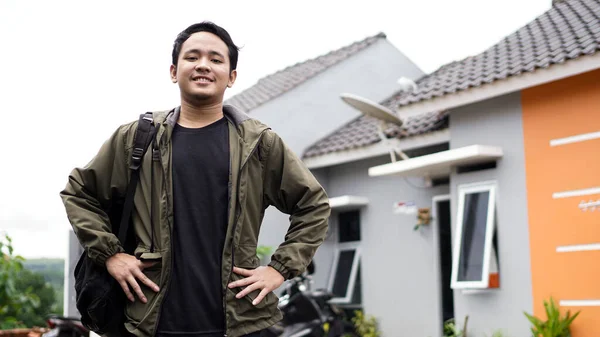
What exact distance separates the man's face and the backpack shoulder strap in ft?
0.57

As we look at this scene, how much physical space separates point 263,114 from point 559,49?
5.28m

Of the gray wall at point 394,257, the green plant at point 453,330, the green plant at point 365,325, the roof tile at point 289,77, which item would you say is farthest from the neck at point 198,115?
the roof tile at point 289,77

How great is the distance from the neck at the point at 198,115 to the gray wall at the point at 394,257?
776 centimetres

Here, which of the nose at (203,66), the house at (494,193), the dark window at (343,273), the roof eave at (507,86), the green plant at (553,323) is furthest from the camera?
the dark window at (343,273)

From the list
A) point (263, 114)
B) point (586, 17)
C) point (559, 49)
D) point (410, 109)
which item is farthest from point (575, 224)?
point (263, 114)

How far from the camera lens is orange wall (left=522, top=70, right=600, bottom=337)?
25.0 ft

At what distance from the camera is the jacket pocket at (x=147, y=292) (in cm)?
240

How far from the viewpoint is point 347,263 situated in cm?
1177

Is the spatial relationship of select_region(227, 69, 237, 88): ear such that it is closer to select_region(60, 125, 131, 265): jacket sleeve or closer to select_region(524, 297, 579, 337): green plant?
select_region(60, 125, 131, 265): jacket sleeve

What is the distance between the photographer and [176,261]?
2.40 m

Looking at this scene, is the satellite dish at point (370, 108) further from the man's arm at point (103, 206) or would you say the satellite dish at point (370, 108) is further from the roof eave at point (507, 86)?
the man's arm at point (103, 206)

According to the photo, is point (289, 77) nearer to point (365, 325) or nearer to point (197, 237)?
point (365, 325)

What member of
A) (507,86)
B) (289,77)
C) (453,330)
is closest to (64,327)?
(453,330)

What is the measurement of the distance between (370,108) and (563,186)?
3.05 meters
